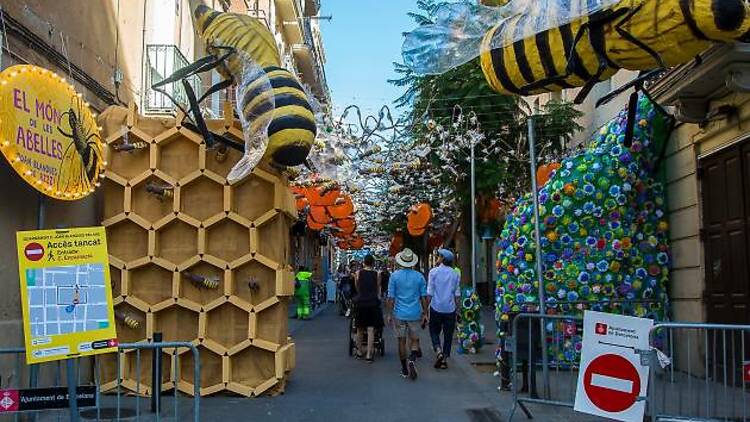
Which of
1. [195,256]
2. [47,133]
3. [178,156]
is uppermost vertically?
[178,156]

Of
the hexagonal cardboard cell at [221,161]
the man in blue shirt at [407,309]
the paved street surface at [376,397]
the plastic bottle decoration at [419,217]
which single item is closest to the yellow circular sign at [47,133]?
the hexagonal cardboard cell at [221,161]

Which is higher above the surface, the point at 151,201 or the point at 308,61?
the point at 308,61

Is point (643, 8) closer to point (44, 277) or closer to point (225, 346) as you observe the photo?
point (44, 277)

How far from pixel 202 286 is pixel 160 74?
4.79 meters

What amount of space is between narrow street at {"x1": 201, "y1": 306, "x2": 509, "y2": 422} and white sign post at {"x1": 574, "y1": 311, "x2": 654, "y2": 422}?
1.71 metres

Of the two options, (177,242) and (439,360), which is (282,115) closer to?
(177,242)

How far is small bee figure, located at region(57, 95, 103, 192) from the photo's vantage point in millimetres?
7090

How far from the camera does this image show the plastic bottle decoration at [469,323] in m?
13.2

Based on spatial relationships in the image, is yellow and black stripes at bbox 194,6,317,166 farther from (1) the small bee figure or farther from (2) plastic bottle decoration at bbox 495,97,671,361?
(2) plastic bottle decoration at bbox 495,97,671,361

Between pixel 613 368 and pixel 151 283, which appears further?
pixel 151 283

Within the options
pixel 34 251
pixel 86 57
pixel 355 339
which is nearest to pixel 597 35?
pixel 34 251

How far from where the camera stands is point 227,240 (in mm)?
9055

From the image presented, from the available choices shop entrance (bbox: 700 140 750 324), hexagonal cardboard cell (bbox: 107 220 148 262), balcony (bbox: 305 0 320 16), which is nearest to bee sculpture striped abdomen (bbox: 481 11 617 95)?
shop entrance (bbox: 700 140 750 324)

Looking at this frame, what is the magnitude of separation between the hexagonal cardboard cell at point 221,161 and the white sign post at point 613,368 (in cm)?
457
